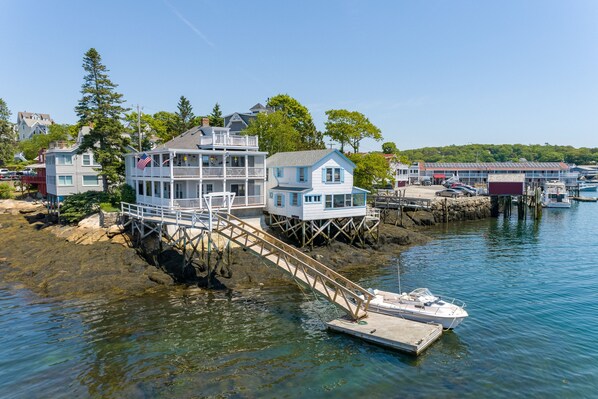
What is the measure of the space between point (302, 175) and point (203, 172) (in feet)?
29.7

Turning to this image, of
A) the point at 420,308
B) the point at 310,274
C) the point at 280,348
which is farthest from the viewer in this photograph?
the point at 310,274

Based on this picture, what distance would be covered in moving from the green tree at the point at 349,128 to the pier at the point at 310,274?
77.1ft

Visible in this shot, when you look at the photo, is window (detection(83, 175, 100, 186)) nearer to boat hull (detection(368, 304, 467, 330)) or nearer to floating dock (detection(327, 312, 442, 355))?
floating dock (detection(327, 312, 442, 355))

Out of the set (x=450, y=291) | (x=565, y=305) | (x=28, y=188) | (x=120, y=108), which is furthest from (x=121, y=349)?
(x=28, y=188)

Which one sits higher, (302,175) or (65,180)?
(302,175)

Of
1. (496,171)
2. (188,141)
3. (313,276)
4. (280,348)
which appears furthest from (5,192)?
(496,171)

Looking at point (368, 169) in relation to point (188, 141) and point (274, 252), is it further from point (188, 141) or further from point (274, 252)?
point (274, 252)

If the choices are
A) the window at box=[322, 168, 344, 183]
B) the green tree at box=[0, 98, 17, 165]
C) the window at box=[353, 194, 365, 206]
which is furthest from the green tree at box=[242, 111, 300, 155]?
the green tree at box=[0, 98, 17, 165]

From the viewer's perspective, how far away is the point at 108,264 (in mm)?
30688

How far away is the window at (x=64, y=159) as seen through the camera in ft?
150

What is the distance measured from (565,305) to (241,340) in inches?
816

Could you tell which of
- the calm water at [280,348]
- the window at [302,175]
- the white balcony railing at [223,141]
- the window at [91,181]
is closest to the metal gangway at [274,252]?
the calm water at [280,348]

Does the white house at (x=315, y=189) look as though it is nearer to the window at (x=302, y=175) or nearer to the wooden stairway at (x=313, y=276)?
the window at (x=302, y=175)

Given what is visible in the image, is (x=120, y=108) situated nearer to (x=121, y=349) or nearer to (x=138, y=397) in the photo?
(x=121, y=349)
